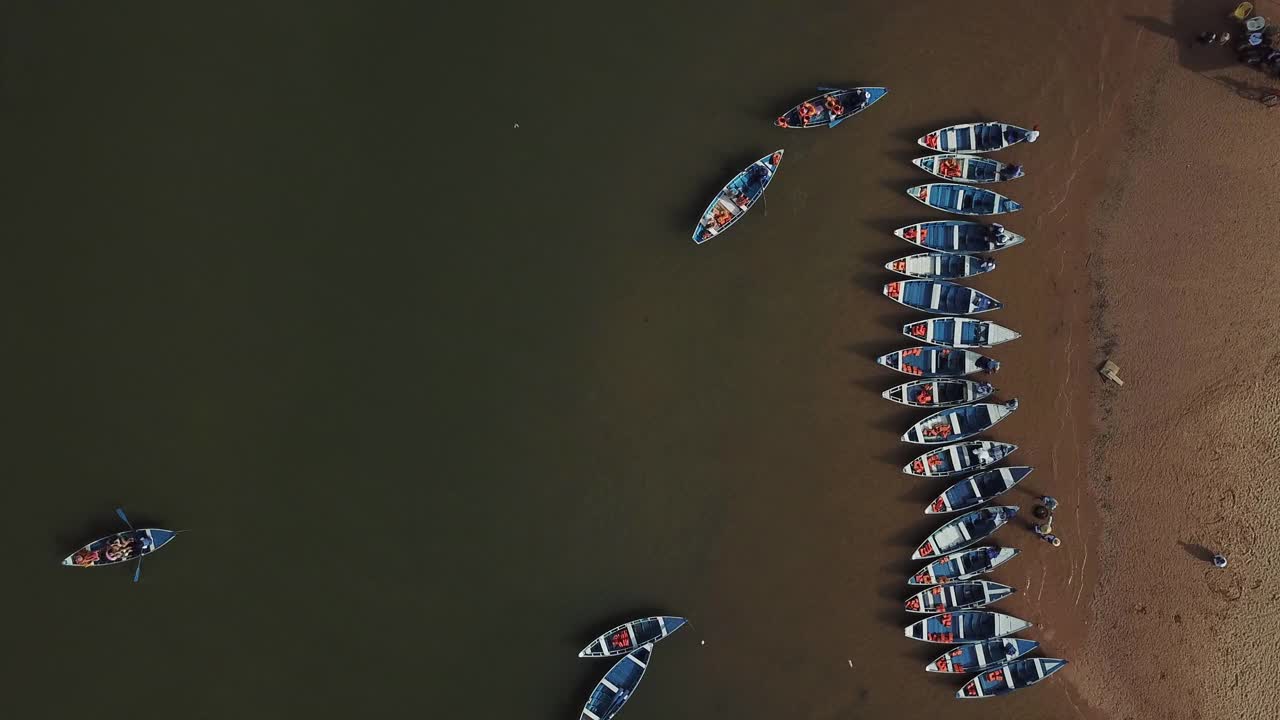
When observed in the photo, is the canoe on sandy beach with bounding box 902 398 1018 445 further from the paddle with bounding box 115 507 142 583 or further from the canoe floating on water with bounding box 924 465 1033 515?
the paddle with bounding box 115 507 142 583

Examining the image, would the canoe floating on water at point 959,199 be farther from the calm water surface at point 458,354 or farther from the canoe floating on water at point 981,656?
the canoe floating on water at point 981,656

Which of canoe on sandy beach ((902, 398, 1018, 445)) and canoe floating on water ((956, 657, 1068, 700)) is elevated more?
canoe on sandy beach ((902, 398, 1018, 445))

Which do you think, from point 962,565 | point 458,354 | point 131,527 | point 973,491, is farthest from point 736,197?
point 131,527

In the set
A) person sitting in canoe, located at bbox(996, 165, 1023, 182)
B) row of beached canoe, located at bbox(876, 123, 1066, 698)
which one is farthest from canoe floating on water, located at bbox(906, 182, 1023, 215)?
person sitting in canoe, located at bbox(996, 165, 1023, 182)

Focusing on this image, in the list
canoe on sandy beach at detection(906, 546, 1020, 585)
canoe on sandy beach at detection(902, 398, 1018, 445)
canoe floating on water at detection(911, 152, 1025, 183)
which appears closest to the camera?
canoe on sandy beach at detection(906, 546, 1020, 585)

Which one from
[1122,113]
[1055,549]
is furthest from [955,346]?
[1122,113]

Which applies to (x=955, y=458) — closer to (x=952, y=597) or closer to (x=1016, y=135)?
(x=952, y=597)

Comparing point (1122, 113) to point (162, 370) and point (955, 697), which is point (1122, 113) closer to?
point (955, 697)
